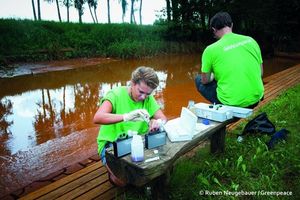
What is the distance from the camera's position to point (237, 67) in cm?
295

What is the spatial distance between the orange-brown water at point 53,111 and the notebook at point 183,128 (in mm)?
1934

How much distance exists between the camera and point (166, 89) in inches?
314

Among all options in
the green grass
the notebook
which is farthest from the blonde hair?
the green grass

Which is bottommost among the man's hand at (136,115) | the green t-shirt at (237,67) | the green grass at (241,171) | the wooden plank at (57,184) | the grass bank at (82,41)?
the wooden plank at (57,184)

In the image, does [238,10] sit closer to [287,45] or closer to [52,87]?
[287,45]

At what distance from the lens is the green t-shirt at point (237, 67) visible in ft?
9.71

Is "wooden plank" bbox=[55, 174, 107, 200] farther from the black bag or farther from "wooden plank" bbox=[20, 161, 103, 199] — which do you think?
the black bag

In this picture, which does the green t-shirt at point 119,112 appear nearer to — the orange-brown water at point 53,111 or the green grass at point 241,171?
the green grass at point 241,171

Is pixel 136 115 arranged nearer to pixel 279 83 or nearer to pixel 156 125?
pixel 156 125

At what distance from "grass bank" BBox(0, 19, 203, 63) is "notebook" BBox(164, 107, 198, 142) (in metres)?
12.4

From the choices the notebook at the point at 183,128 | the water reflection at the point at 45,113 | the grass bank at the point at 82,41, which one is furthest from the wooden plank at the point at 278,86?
the grass bank at the point at 82,41

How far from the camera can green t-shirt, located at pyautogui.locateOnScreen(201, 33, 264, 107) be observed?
9.71 feet

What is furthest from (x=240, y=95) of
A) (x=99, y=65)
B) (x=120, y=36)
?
(x=120, y=36)

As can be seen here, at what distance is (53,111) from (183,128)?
14.6 ft
